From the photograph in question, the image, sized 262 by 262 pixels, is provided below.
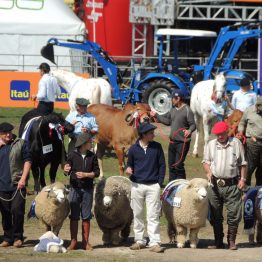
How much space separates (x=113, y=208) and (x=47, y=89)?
24.6 ft

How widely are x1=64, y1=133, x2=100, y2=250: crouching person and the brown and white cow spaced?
4.35 meters

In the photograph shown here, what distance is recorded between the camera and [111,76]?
28.8 meters

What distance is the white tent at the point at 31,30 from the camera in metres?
32.4

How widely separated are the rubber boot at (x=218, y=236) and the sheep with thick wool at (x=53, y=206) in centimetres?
190

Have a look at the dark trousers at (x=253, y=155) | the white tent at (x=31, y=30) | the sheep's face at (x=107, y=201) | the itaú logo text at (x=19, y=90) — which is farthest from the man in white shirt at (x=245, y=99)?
the white tent at (x=31, y=30)

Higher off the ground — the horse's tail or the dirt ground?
the horse's tail

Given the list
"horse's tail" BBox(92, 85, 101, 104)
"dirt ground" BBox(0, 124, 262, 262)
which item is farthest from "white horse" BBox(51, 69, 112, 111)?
"dirt ground" BBox(0, 124, 262, 262)

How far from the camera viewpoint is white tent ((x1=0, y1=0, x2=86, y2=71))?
3238 cm

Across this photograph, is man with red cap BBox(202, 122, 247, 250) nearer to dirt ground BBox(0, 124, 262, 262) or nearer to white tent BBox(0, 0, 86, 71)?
dirt ground BBox(0, 124, 262, 262)

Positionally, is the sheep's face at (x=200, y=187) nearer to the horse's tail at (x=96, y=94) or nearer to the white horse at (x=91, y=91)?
the white horse at (x=91, y=91)

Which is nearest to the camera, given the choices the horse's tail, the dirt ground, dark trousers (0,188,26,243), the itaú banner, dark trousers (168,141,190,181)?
the dirt ground

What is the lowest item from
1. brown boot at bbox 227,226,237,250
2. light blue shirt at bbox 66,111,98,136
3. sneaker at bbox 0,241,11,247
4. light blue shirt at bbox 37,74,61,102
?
sneaker at bbox 0,241,11,247

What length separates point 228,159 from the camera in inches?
485

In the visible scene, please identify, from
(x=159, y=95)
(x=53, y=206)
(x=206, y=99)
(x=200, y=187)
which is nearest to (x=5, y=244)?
(x=53, y=206)
